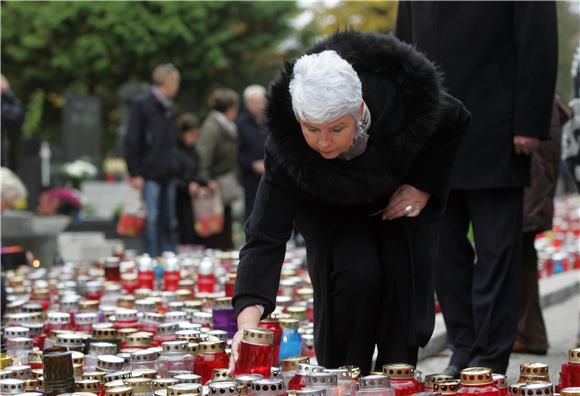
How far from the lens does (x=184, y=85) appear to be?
156 ft

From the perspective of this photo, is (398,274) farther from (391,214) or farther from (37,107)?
(37,107)

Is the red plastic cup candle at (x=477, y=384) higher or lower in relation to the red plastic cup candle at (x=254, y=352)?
lower

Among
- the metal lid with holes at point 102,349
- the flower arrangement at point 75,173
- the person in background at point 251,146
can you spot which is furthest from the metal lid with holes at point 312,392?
the flower arrangement at point 75,173

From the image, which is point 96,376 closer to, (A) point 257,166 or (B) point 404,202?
(B) point 404,202

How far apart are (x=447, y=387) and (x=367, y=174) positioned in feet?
2.73

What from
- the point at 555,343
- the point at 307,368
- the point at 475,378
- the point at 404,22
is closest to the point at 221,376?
the point at 307,368

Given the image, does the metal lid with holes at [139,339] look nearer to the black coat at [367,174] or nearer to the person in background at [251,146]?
the black coat at [367,174]

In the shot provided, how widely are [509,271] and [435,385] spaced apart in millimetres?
1873

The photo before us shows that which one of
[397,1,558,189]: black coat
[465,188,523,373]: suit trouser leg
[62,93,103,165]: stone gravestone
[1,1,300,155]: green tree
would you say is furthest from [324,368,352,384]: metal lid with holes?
[1,1,300,155]: green tree

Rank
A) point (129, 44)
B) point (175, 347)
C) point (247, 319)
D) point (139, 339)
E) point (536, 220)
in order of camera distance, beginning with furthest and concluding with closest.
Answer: point (129, 44) < point (536, 220) < point (139, 339) < point (175, 347) < point (247, 319)

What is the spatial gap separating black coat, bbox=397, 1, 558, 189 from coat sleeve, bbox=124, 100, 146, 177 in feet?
21.6

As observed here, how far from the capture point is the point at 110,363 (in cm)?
408

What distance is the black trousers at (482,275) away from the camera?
16.9ft

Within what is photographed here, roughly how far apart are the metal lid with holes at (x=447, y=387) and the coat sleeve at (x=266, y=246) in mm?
809
